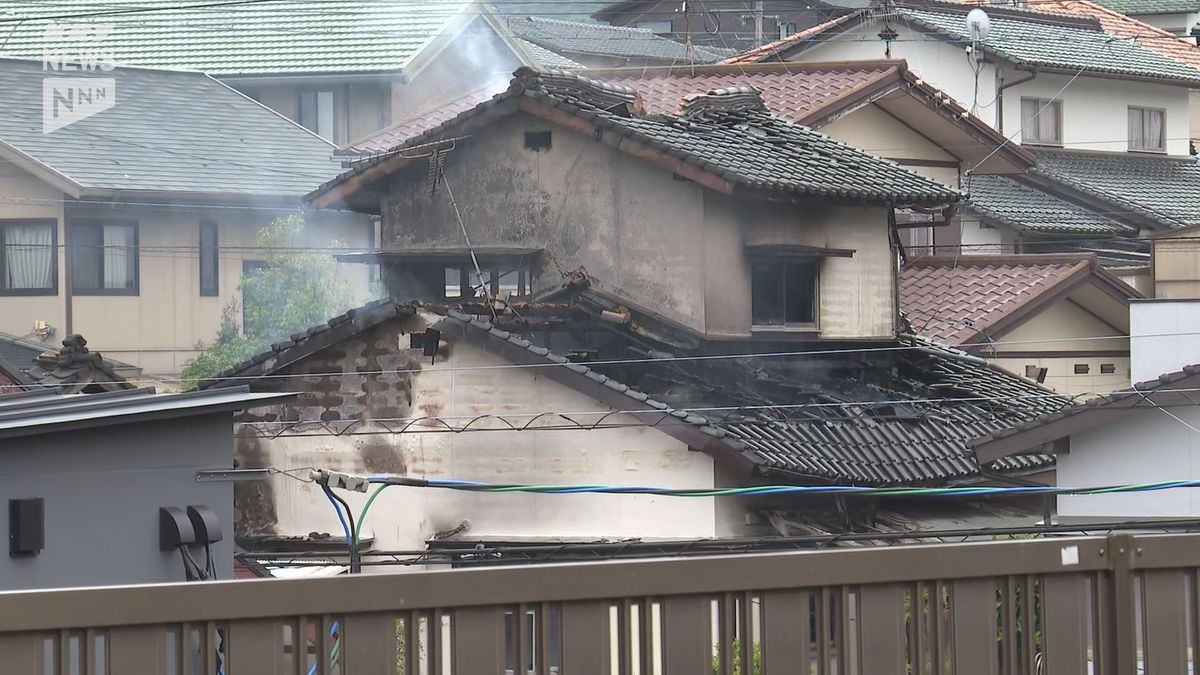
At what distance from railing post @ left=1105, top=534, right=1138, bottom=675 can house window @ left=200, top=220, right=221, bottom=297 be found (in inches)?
1107

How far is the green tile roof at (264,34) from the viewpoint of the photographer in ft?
123

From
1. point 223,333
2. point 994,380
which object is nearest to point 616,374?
point 994,380

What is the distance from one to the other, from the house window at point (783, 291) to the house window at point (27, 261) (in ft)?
49.9

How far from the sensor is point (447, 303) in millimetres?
20422

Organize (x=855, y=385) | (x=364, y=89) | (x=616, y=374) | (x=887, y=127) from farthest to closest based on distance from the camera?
(x=364, y=89) → (x=887, y=127) → (x=855, y=385) → (x=616, y=374)

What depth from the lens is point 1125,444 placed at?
53.0 ft

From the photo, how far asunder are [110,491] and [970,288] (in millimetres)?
20070

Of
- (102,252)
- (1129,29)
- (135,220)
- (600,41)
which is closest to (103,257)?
(102,252)

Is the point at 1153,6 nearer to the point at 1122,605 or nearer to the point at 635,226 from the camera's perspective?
the point at 635,226

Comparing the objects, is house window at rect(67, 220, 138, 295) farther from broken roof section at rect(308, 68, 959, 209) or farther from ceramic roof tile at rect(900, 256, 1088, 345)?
ceramic roof tile at rect(900, 256, 1088, 345)

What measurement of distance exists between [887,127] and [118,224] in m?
14.8

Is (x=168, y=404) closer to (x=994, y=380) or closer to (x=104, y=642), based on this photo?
(x=104, y=642)

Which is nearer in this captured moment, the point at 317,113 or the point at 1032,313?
the point at 1032,313

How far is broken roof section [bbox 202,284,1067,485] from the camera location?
16875 mm
